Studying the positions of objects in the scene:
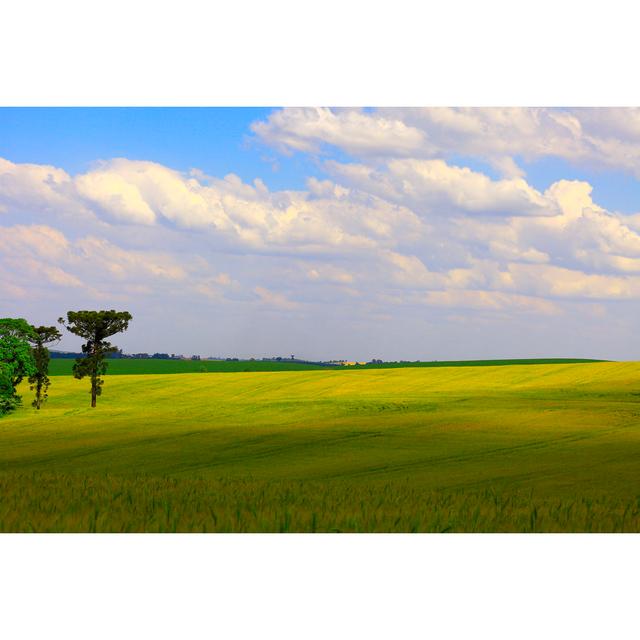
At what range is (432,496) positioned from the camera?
860 centimetres

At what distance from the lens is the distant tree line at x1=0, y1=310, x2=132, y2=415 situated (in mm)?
12445

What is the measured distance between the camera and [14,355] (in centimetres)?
1437

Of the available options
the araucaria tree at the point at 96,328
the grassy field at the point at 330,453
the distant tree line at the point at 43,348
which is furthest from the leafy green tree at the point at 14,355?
the araucaria tree at the point at 96,328

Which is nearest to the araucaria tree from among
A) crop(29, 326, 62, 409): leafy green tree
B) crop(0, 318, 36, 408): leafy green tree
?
crop(29, 326, 62, 409): leafy green tree

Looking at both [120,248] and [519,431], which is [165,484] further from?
[519,431]

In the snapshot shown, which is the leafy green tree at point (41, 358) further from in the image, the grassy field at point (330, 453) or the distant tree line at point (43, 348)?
the grassy field at point (330, 453)

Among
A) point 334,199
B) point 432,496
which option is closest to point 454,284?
point 334,199

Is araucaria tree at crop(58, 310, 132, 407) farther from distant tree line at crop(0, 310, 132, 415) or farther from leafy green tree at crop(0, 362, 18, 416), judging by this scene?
leafy green tree at crop(0, 362, 18, 416)

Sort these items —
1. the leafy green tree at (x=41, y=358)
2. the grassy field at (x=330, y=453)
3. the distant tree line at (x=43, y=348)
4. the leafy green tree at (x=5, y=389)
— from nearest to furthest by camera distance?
the grassy field at (x=330, y=453), the distant tree line at (x=43, y=348), the leafy green tree at (x=41, y=358), the leafy green tree at (x=5, y=389)

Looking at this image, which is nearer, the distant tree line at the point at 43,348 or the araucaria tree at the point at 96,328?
the araucaria tree at the point at 96,328

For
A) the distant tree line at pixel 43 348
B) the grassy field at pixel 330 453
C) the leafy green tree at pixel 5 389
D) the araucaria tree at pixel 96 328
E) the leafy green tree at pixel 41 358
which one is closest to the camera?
the grassy field at pixel 330 453

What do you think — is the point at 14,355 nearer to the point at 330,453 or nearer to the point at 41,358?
the point at 41,358

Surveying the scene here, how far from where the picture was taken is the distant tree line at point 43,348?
12.4 metres
